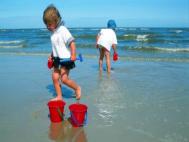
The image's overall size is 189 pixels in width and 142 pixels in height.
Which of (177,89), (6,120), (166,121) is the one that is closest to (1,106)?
(6,120)

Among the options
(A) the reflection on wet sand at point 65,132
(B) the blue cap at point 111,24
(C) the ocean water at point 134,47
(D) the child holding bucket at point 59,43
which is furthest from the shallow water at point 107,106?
(C) the ocean water at point 134,47

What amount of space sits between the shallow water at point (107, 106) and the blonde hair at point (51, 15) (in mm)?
1428

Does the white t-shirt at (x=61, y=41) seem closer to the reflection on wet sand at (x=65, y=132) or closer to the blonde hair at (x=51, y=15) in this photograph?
the blonde hair at (x=51, y=15)

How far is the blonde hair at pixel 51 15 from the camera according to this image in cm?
442

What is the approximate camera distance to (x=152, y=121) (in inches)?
169

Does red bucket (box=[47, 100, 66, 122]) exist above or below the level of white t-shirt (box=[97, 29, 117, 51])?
below

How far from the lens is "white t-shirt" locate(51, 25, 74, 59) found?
15.5ft

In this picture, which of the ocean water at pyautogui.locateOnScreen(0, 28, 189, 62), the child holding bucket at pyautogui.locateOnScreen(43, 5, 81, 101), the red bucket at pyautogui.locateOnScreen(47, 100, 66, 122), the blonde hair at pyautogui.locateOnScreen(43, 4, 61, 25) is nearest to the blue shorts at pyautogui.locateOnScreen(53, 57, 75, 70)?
the child holding bucket at pyautogui.locateOnScreen(43, 5, 81, 101)

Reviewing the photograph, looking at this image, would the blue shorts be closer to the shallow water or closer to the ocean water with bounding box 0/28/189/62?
the shallow water

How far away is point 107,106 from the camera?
5.10m

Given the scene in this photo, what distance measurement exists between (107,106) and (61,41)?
1.34 metres

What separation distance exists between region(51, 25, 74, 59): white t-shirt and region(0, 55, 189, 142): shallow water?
2.99 feet

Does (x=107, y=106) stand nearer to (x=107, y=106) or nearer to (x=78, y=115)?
(x=107, y=106)

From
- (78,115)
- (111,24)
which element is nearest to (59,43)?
(78,115)
